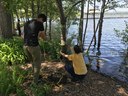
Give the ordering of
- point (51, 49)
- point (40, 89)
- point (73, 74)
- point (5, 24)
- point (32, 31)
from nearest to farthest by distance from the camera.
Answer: point (40, 89), point (32, 31), point (73, 74), point (51, 49), point (5, 24)

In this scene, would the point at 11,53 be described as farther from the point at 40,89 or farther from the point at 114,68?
the point at 114,68

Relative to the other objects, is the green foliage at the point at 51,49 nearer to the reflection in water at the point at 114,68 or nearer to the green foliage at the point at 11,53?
the green foliage at the point at 11,53

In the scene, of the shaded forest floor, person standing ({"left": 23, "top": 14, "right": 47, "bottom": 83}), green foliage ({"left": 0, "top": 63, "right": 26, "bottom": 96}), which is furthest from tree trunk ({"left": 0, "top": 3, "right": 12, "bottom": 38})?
person standing ({"left": 23, "top": 14, "right": 47, "bottom": 83})

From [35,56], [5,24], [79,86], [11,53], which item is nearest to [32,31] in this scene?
[35,56]

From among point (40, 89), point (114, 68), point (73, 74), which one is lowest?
point (114, 68)

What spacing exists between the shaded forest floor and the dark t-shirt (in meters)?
1.41

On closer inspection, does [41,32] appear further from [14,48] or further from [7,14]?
[7,14]

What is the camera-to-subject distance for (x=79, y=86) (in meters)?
8.68

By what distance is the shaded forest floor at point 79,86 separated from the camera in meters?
8.25

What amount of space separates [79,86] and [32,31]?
2.35m

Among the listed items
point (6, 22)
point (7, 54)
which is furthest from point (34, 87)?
point (6, 22)

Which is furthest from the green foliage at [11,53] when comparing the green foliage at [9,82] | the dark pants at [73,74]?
the dark pants at [73,74]

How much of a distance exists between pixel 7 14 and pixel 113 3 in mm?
7103

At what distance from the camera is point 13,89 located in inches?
312
